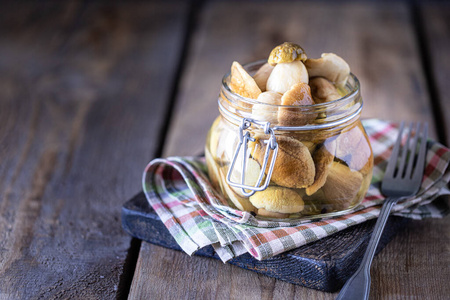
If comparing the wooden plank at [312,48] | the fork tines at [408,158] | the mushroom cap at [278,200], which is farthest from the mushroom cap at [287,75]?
the wooden plank at [312,48]

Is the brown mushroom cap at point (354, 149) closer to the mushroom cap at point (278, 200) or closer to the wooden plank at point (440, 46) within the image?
the mushroom cap at point (278, 200)

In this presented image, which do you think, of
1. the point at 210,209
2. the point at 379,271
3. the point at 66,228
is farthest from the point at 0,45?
the point at 379,271

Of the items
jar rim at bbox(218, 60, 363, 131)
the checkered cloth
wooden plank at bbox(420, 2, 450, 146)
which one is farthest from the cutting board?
wooden plank at bbox(420, 2, 450, 146)

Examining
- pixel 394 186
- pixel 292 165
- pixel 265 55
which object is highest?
pixel 292 165

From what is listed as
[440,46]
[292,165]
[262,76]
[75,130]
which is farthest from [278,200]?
[440,46]

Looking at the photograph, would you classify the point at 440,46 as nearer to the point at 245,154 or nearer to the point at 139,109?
the point at 139,109

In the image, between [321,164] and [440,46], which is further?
[440,46]

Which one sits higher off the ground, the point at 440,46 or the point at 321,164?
the point at 321,164
